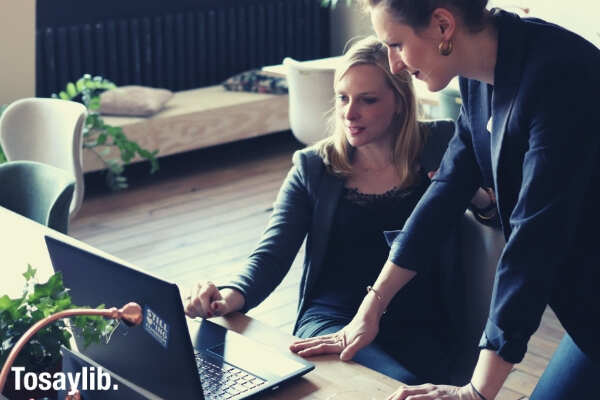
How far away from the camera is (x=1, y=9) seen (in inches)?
189

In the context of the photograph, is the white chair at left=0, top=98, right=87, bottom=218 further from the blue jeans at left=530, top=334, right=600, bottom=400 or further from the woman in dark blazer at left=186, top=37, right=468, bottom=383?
the blue jeans at left=530, top=334, right=600, bottom=400

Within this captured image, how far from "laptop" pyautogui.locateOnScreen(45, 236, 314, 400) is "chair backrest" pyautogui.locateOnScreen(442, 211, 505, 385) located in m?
0.54

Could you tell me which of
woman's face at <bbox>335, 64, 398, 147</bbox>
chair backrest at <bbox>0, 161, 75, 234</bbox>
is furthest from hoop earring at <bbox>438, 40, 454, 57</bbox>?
Answer: chair backrest at <bbox>0, 161, 75, 234</bbox>

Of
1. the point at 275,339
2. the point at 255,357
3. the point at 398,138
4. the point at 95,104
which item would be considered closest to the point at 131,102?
the point at 95,104

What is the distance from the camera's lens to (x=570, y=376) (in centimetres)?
157

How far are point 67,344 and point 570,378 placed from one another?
32.6 inches

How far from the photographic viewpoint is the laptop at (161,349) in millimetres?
1277

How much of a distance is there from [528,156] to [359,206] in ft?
2.78

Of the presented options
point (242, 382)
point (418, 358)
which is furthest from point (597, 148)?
point (418, 358)

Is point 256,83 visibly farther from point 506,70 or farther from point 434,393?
point 434,393

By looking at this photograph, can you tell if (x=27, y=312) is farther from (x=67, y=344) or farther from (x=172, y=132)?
(x=172, y=132)

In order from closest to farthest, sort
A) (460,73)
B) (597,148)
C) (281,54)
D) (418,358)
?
1. (597,148)
2. (460,73)
3. (418,358)
4. (281,54)

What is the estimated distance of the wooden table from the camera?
149 cm

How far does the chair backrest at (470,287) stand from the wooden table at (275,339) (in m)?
0.49
